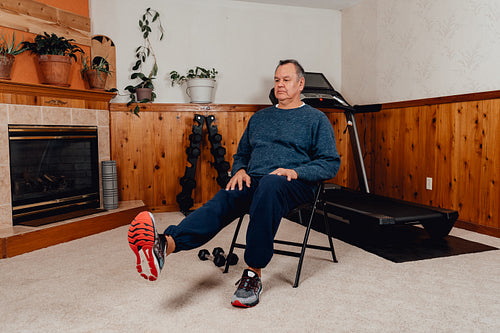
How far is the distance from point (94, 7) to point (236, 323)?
3.44 m

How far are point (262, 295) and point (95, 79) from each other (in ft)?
8.25

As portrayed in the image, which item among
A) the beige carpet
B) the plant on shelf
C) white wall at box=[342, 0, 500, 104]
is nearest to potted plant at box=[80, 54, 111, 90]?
the plant on shelf

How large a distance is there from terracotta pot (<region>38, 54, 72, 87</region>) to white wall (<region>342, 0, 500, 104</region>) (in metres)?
2.96

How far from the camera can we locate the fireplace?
9.20ft

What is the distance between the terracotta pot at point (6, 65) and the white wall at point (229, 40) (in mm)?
1208

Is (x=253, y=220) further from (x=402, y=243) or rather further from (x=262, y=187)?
(x=402, y=243)

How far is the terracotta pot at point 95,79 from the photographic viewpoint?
3341mm

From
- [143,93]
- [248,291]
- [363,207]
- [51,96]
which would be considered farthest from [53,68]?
[363,207]

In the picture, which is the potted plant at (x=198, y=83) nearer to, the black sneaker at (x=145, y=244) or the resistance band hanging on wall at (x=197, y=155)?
the resistance band hanging on wall at (x=197, y=155)

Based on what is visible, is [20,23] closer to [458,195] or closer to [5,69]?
[5,69]

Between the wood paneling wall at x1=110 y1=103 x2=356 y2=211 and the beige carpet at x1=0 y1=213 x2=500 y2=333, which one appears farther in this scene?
the wood paneling wall at x1=110 y1=103 x2=356 y2=211

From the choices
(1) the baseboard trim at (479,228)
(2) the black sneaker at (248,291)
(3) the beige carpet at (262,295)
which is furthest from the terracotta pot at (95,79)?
(1) the baseboard trim at (479,228)

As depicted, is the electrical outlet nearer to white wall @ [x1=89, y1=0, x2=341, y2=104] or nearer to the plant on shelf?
white wall @ [x1=89, y1=0, x2=341, y2=104]

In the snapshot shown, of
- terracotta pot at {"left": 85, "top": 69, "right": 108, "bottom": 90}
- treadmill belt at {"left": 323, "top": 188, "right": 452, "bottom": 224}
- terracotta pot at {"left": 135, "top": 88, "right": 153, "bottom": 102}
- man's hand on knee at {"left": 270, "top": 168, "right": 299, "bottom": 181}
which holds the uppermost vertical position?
terracotta pot at {"left": 85, "top": 69, "right": 108, "bottom": 90}
